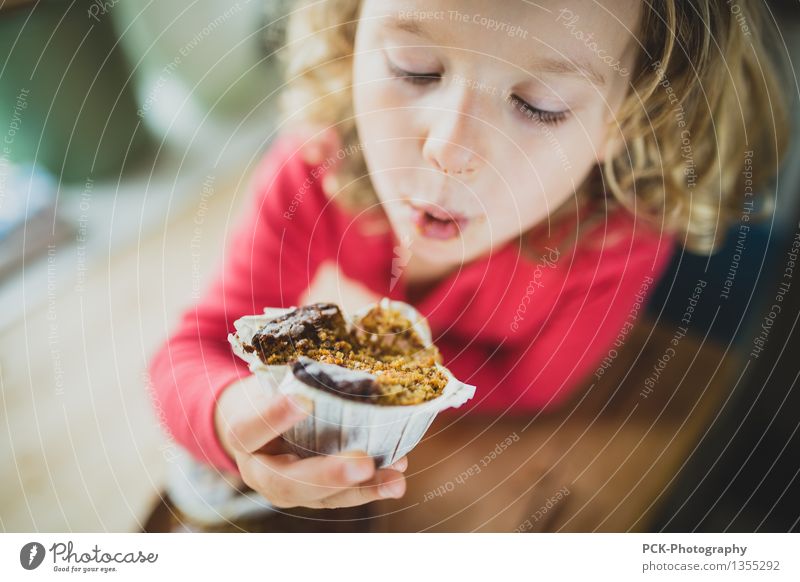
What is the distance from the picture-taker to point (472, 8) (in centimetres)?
32

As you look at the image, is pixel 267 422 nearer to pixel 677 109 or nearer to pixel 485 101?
pixel 485 101

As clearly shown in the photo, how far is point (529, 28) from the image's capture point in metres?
0.33

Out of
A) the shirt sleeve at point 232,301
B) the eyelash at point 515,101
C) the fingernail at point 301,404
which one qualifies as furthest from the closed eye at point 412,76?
the fingernail at point 301,404

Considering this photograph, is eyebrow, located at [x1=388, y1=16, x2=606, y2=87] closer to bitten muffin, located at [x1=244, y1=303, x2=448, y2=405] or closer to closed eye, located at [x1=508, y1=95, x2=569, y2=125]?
closed eye, located at [x1=508, y1=95, x2=569, y2=125]

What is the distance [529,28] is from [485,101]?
0.05 metres

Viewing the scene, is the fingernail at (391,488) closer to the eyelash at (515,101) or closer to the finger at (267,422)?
the finger at (267,422)

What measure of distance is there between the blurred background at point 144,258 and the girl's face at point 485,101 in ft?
0.28

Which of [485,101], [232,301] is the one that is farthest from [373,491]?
[485,101]

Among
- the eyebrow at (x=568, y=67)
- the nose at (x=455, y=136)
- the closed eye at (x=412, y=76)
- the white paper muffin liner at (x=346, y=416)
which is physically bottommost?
the white paper muffin liner at (x=346, y=416)

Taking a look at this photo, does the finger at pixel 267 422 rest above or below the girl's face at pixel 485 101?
below

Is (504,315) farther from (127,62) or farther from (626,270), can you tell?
(127,62)

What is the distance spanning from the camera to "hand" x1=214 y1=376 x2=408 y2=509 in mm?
363

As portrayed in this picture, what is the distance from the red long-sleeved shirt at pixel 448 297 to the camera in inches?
15.7
